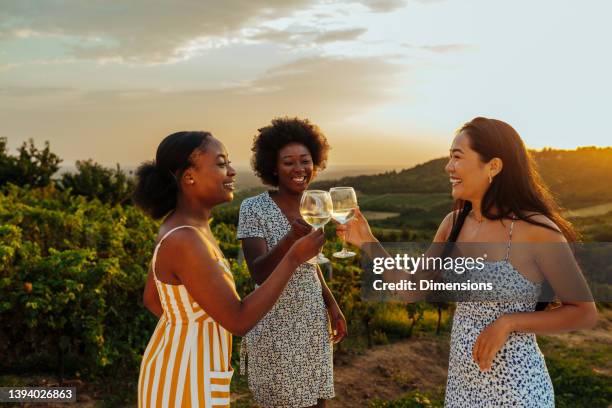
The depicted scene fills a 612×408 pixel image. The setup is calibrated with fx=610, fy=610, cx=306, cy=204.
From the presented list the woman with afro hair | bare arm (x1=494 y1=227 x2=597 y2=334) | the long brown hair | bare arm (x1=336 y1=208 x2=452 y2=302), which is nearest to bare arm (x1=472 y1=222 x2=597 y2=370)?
bare arm (x1=494 y1=227 x2=597 y2=334)

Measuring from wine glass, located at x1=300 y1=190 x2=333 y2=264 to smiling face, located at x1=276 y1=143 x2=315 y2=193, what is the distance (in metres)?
0.85

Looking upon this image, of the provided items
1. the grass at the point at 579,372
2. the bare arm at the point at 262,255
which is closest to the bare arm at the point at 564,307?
the bare arm at the point at 262,255

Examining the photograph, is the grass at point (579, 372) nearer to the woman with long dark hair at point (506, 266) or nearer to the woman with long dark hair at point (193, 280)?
the woman with long dark hair at point (506, 266)

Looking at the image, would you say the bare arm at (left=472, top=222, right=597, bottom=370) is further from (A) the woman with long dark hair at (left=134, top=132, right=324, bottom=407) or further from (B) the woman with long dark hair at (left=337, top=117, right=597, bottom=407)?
(A) the woman with long dark hair at (left=134, top=132, right=324, bottom=407)

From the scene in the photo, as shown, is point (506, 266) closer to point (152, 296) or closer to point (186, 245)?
point (186, 245)

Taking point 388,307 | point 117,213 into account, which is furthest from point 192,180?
point 117,213

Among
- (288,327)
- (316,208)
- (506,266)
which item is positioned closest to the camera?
(506,266)

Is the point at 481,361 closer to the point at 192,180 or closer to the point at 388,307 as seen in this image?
the point at 192,180

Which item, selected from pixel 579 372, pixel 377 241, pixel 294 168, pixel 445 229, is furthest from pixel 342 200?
pixel 579 372

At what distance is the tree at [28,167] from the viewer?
1764cm

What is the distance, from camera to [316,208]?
128 inches

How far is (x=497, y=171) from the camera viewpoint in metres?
3.11

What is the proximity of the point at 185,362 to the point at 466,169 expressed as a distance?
1.68 meters

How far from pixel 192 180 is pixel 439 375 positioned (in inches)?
229
